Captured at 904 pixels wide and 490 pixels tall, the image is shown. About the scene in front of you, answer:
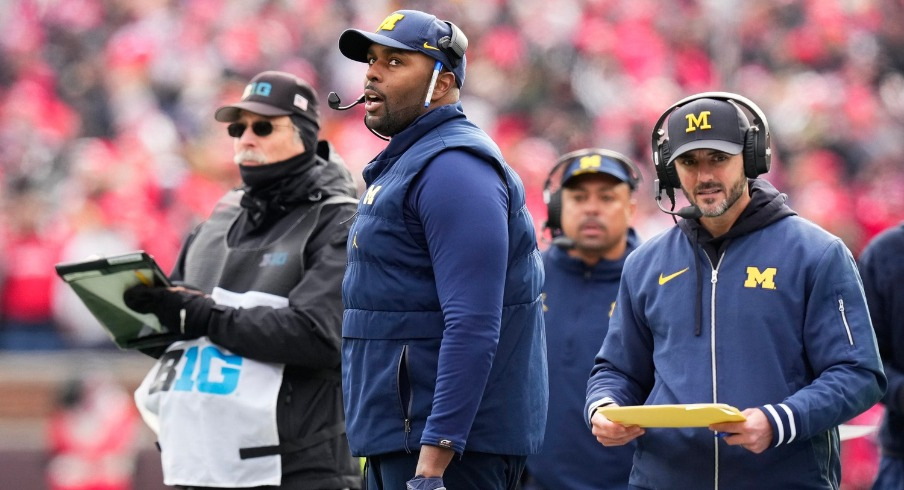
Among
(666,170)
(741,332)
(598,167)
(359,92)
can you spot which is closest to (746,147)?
(666,170)

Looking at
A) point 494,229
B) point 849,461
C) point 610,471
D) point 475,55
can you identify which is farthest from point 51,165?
point 494,229

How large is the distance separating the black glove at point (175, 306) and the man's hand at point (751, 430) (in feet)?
6.58

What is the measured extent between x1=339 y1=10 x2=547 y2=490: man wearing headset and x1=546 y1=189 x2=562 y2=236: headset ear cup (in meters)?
1.80

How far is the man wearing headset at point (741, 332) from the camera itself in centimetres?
350

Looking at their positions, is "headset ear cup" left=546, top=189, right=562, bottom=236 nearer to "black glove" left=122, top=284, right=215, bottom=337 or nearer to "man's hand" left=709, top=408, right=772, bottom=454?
"black glove" left=122, top=284, right=215, bottom=337

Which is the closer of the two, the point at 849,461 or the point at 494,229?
Result: the point at 494,229

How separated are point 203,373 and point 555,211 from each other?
1.74m

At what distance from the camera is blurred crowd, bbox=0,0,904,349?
1078cm

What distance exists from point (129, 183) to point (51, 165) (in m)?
0.97

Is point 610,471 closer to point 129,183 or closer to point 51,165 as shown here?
point 129,183

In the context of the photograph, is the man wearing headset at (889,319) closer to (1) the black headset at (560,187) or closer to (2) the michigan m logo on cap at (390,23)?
(1) the black headset at (560,187)

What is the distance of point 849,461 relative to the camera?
973 cm

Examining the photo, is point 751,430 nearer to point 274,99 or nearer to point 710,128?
point 710,128

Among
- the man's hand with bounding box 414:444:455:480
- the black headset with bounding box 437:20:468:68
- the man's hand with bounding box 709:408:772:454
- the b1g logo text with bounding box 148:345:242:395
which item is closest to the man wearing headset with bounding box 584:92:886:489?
the man's hand with bounding box 709:408:772:454
